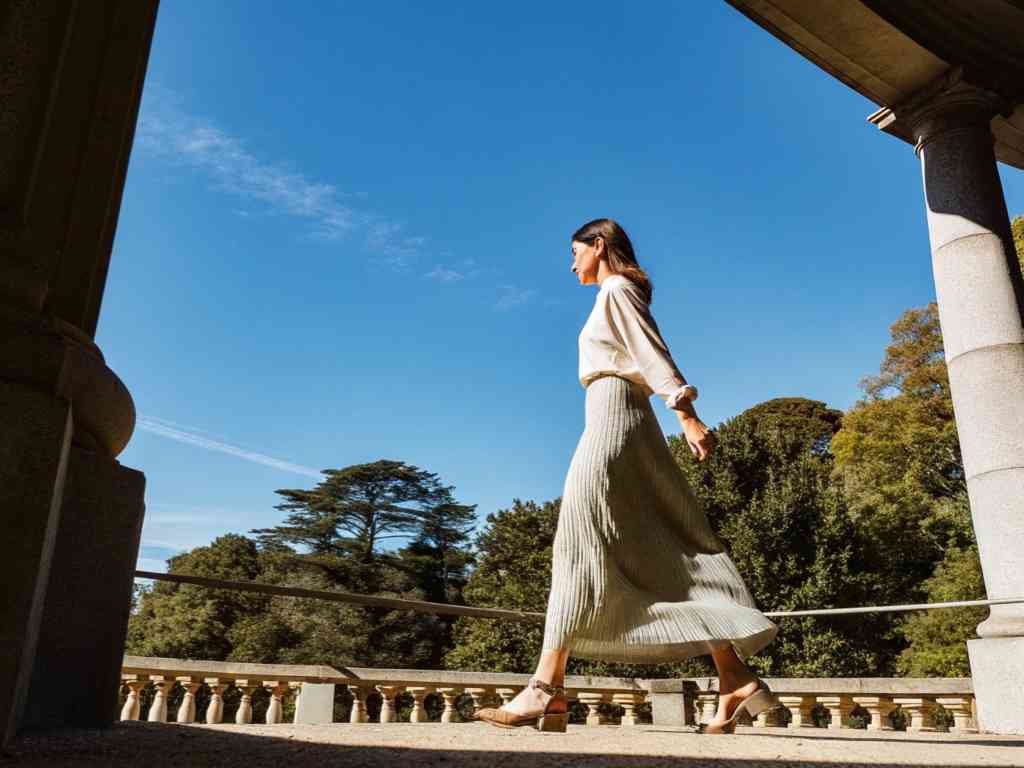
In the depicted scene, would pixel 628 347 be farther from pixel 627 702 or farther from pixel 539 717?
pixel 627 702

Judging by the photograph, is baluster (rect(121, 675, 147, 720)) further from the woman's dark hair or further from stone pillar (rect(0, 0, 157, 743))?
the woman's dark hair

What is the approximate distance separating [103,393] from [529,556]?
29.2 m

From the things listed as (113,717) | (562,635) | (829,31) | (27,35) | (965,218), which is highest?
(829,31)

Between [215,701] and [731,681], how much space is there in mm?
5319

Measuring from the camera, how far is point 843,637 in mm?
22453

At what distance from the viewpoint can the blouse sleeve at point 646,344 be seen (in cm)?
338

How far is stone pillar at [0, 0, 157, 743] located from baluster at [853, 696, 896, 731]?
601 centimetres

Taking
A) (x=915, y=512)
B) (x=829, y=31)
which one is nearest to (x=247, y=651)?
(x=915, y=512)

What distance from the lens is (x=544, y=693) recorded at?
3062 millimetres

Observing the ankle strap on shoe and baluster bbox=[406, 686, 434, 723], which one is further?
baluster bbox=[406, 686, 434, 723]

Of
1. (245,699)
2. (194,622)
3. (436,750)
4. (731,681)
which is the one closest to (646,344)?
(731,681)

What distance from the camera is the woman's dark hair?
383 cm

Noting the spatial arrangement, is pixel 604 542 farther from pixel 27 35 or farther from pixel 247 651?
pixel 247 651

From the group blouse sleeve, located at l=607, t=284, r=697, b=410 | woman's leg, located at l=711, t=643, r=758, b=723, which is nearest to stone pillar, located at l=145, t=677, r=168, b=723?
woman's leg, located at l=711, t=643, r=758, b=723
